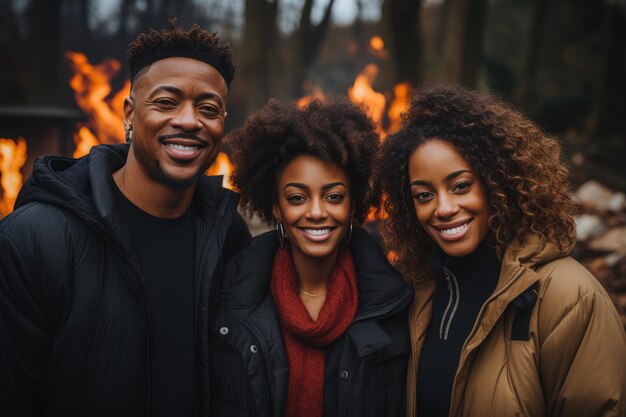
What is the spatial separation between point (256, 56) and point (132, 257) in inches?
362

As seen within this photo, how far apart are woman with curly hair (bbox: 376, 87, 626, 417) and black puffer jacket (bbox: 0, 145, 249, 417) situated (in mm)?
1388

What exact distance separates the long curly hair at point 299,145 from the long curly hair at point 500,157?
0.29 metres

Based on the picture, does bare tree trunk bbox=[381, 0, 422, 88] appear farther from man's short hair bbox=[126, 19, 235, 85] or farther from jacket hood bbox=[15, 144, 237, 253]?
jacket hood bbox=[15, 144, 237, 253]

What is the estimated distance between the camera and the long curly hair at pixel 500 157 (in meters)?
2.59

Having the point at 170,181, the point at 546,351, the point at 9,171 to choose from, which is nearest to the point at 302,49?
the point at 9,171

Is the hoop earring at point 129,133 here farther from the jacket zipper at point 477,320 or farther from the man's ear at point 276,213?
the jacket zipper at point 477,320

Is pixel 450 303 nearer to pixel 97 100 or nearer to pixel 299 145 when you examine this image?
pixel 299 145

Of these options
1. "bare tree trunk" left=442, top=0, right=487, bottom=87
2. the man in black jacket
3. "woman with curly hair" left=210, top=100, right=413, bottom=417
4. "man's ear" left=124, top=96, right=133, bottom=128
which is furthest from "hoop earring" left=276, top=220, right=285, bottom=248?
"bare tree trunk" left=442, top=0, right=487, bottom=87

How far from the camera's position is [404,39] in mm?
8250

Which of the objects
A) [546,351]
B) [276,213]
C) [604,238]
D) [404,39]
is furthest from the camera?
[404,39]

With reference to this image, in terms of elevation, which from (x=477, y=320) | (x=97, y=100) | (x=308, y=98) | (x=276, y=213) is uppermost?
(x=308, y=98)

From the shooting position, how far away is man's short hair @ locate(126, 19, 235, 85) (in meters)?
2.90

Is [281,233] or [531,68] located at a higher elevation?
[531,68]

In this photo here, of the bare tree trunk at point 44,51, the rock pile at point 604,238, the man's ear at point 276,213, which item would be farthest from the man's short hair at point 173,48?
the bare tree trunk at point 44,51
